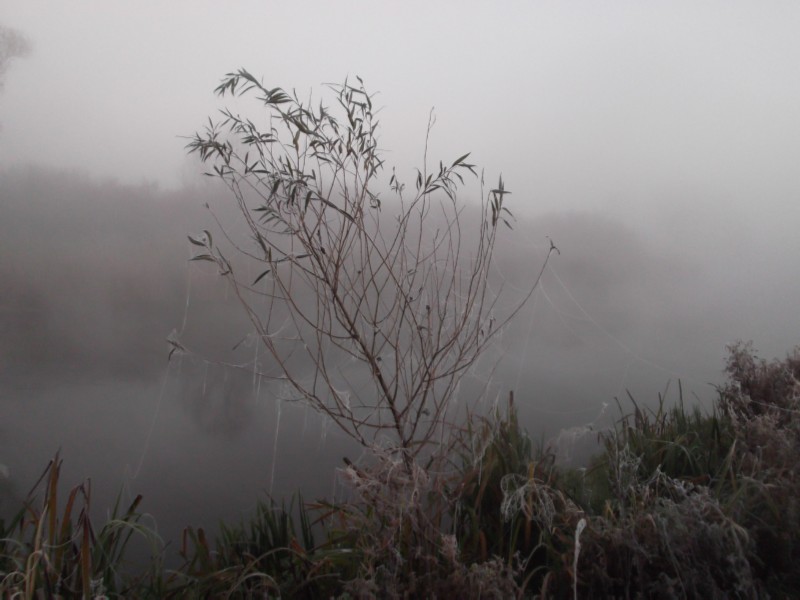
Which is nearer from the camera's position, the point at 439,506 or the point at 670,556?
the point at 670,556

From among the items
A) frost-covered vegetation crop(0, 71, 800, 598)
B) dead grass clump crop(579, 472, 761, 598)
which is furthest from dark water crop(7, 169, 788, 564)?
dead grass clump crop(579, 472, 761, 598)

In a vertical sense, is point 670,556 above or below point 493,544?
above

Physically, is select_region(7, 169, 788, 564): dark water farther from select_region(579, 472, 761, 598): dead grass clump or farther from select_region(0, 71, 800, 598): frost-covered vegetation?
select_region(579, 472, 761, 598): dead grass clump

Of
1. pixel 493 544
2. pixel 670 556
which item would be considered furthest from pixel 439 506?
pixel 670 556

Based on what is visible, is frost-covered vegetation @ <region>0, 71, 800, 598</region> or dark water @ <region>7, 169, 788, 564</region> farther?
dark water @ <region>7, 169, 788, 564</region>

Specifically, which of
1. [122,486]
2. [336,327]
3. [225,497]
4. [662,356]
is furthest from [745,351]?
[122,486]

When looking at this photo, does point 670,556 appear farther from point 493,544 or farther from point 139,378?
point 139,378

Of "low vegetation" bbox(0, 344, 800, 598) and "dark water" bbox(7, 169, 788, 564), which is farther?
"dark water" bbox(7, 169, 788, 564)

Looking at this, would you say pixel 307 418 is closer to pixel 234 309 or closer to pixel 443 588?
pixel 234 309

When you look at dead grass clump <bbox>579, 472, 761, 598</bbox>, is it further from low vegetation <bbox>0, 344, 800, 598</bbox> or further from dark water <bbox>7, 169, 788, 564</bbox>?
dark water <bbox>7, 169, 788, 564</bbox>

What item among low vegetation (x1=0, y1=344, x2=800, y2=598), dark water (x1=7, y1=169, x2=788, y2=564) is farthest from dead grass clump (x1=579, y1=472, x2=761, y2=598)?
dark water (x1=7, y1=169, x2=788, y2=564)

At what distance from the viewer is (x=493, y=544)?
7.07ft

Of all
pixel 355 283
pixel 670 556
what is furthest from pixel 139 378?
pixel 670 556

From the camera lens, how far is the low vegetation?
4.95 feet
